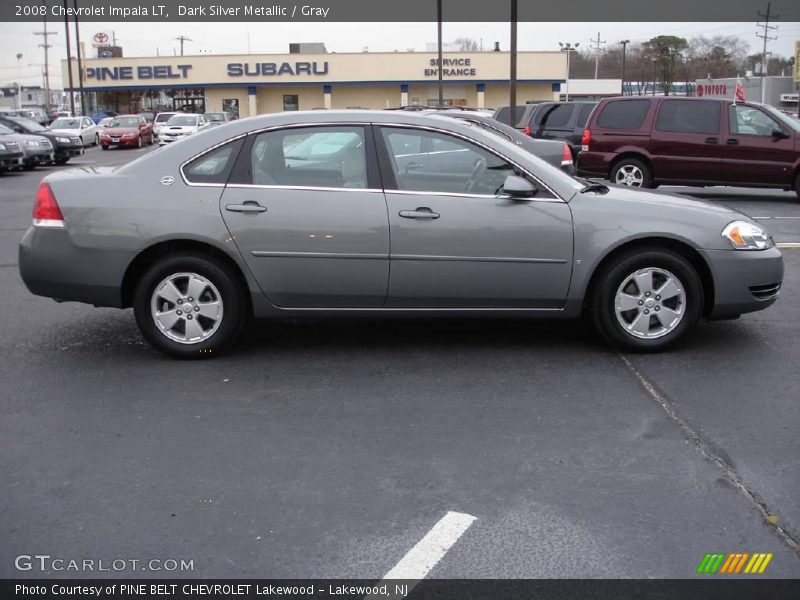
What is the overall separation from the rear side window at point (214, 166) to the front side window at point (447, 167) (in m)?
1.02

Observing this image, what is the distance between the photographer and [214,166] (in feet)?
19.5

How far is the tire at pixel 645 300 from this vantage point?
234 inches

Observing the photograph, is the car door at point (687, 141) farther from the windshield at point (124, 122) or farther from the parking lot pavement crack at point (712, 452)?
the windshield at point (124, 122)

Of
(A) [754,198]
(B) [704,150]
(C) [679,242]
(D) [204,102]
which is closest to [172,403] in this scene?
(C) [679,242]

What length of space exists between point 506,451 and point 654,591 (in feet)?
4.38

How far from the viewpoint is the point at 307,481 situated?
13.5 feet

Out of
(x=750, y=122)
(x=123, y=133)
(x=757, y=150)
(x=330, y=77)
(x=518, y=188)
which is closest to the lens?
(x=518, y=188)

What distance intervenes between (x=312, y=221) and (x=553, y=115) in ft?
51.3

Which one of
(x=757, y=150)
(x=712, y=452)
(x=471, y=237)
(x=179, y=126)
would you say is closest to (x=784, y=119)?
(x=757, y=150)

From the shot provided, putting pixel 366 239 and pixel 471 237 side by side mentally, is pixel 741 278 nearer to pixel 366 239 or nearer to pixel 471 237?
pixel 471 237

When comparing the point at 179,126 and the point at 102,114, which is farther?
the point at 102,114

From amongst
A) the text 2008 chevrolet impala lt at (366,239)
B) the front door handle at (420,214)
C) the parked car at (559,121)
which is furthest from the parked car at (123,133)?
the front door handle at (420,214)

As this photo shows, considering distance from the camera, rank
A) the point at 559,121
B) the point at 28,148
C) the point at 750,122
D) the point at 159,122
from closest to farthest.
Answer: the point at 750,122 < the point at 559,121 < the point at 28,148 < the point at 159,122

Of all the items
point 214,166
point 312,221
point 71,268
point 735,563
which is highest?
point 214,166
